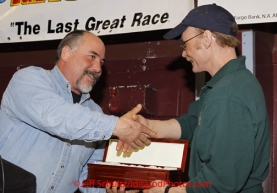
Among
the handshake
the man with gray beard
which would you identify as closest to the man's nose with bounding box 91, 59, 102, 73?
the man with gray beard

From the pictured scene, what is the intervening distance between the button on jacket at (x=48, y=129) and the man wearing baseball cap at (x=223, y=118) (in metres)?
0.52

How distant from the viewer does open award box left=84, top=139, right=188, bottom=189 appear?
2.43m

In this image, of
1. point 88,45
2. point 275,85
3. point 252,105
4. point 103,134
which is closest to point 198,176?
point 252,105

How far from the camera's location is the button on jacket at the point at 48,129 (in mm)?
2369

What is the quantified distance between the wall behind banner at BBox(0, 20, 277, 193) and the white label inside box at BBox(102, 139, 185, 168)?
97cm

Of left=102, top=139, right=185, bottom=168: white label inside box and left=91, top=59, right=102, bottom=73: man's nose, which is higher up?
left=91, top=59, right=102, bottom=73: man's nose

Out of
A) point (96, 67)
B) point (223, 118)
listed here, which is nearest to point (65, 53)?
point (96, 67)

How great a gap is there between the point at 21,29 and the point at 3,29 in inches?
6.8

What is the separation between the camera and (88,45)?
2.98 metres

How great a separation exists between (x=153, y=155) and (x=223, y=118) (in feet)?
2.61

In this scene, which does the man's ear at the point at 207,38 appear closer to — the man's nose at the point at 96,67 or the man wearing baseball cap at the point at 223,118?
the man wearing baseball cap at the point at 223,118

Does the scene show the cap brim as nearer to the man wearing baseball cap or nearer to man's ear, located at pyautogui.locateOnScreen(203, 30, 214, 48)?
the man wearing baseball cap

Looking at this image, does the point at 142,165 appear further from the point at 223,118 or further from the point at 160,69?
the point at 160,69

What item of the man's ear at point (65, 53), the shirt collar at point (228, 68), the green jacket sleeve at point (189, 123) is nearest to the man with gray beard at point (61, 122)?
the man's ear at point (65, 53)
